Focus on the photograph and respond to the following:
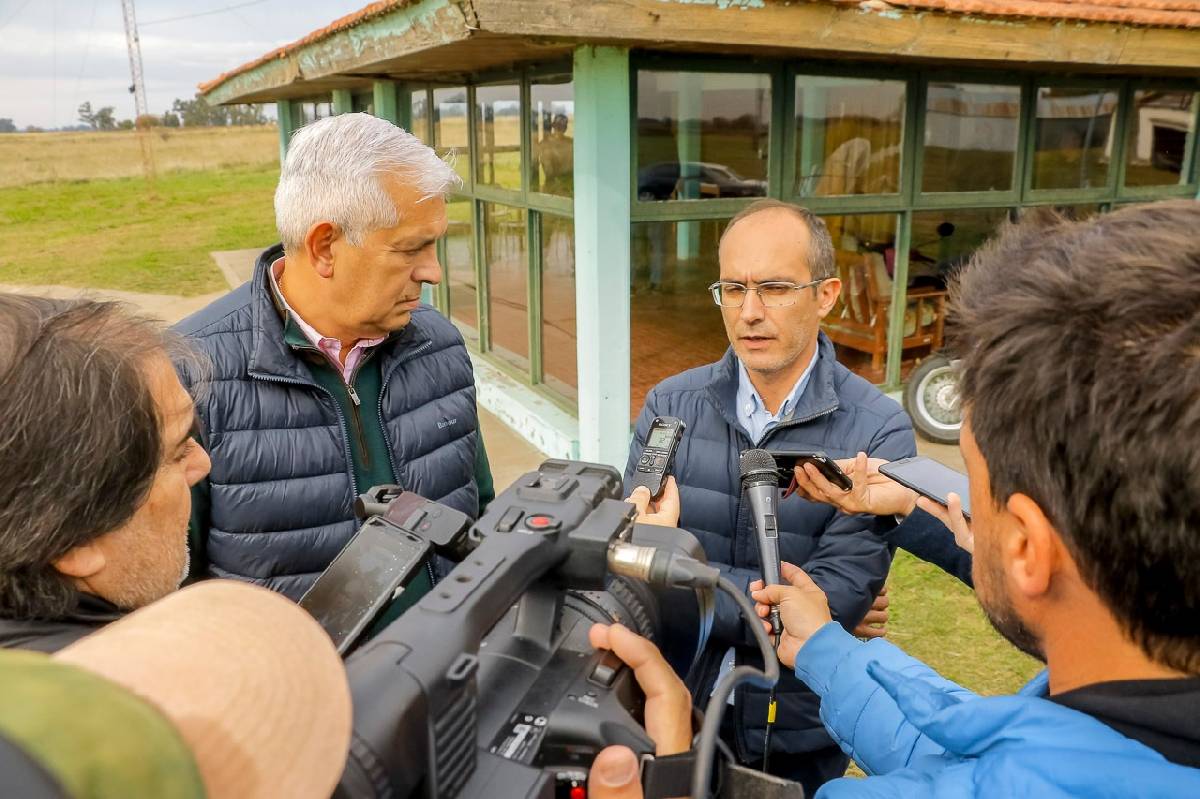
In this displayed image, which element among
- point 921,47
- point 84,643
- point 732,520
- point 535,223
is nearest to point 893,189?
Answer: point 921,47

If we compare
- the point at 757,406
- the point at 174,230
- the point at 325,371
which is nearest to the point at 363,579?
the point at 325,371

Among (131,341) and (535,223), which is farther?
(535,223)

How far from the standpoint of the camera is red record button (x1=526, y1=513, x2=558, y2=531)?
3.02 feet

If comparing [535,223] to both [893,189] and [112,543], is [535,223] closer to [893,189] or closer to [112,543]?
[893,189]

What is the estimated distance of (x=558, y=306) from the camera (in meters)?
5.99

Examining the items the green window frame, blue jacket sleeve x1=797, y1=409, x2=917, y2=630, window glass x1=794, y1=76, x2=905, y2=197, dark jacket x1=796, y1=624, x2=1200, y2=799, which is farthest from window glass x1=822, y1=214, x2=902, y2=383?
dark jacket x1=796, y1=624, x2=1200, y2=799

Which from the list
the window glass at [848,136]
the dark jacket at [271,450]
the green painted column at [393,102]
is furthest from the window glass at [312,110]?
the dark jacket at [271,450]

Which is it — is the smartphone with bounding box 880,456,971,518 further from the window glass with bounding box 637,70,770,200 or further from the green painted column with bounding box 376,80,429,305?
the green painted column with bounding box 376,80,429,305

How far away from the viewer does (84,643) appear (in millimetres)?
389

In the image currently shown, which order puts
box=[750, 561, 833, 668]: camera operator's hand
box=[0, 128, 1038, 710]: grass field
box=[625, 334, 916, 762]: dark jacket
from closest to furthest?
1. box=[750, 561, 833, 668]: camera operator's hand
2. box=[625, 334, 916, 762]: dark jacket
3. box=[0, 128, 1038, 710]: grass field

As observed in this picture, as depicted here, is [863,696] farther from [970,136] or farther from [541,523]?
[970,136]

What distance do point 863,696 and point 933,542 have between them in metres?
0.55

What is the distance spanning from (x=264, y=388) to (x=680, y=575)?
3.59ft

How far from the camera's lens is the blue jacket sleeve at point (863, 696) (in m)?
1.13
